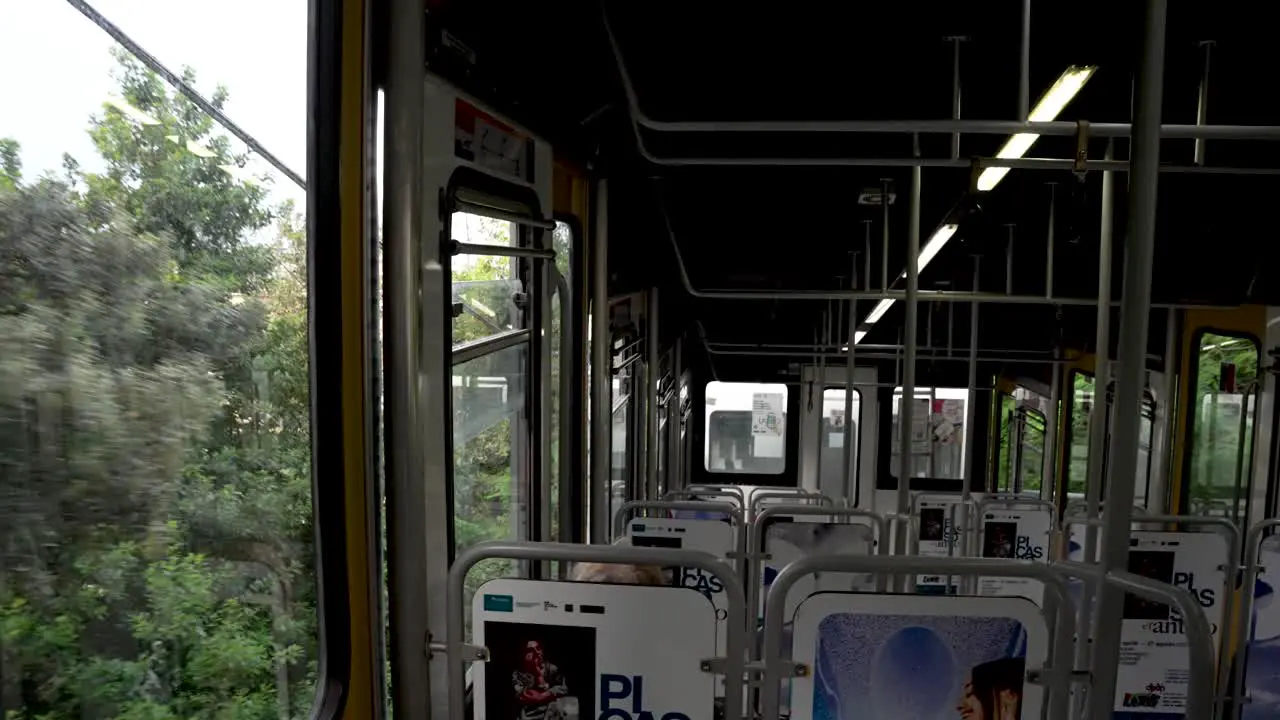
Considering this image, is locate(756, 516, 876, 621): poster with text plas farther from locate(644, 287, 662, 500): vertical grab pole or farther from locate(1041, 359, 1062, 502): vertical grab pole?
locate(1041, 359, 1062, 502): vertical grab pole

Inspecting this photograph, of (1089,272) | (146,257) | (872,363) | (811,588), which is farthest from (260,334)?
(872,363)

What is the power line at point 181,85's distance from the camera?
1320mm

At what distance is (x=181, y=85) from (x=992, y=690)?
1911 millimetres

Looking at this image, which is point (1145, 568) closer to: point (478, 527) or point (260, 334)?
point (478, 527)

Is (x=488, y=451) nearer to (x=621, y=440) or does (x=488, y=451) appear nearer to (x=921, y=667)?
(x=921, y=667)

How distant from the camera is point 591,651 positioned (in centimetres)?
202

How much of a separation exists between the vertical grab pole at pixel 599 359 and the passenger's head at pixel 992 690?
2.56 metres

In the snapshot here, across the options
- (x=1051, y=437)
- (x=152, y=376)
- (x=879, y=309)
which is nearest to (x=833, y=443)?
(x=1051, y=437)

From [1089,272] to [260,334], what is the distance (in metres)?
7.62

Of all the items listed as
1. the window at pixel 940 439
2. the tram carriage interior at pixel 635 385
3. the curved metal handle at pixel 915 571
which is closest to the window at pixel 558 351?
the tram carriage interior at pixel 635 385

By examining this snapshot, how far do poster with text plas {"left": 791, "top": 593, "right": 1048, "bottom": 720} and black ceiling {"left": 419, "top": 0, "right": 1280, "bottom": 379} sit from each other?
1166 mm

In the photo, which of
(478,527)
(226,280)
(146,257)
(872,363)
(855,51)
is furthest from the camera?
(872,363)

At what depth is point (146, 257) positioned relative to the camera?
56.3 inches

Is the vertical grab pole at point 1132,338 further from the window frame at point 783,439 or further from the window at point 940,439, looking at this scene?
the window frame at point 783,439
